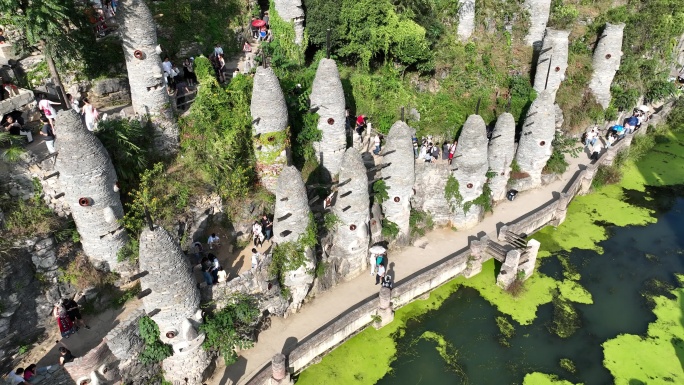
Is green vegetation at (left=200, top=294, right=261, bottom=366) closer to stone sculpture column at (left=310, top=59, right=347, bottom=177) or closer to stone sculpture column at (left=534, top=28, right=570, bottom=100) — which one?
stone sculpture column at (left=310, top=59, right=347, bottom=177)

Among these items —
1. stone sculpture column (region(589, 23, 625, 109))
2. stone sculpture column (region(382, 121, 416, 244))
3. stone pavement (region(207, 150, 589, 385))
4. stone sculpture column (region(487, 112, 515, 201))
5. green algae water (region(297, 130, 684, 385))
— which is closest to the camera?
stone pavement (region(207, 150, 589, 385))

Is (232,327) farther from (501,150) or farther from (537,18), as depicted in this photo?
(537,18)

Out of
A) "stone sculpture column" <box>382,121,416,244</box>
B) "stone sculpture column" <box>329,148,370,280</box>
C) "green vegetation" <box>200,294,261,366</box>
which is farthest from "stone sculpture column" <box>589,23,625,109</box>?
"green vegetation" <box>200,294,261,366</box>

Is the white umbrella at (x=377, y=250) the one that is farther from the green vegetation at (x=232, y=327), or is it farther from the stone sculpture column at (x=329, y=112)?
the green vegetation at (x=232, y=327)

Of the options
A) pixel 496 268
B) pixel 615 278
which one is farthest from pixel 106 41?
pixel 615 278

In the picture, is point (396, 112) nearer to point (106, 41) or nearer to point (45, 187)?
point (106, 41)

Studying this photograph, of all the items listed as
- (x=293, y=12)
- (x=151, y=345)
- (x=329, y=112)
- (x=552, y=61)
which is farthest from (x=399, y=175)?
(x=552, y=61)

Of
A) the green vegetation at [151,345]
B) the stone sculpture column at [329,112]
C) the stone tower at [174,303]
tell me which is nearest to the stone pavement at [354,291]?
the stone tower at [174,303]
